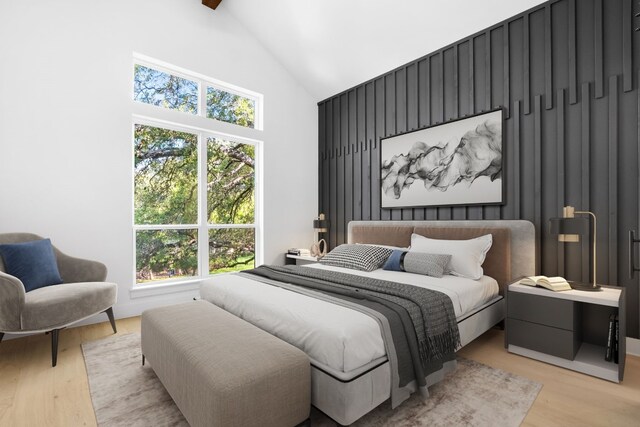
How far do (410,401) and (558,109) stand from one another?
9.20 ft

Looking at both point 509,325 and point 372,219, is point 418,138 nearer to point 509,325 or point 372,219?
point 372,219

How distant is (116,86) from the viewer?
339 cm

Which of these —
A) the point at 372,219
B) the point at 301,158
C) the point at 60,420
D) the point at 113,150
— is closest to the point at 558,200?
the point at 372,219

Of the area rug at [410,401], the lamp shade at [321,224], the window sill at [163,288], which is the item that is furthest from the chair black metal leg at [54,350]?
the lamp shade at [321,224]

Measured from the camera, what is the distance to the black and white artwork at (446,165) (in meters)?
3.26

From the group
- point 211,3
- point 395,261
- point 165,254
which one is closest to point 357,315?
point 395,261

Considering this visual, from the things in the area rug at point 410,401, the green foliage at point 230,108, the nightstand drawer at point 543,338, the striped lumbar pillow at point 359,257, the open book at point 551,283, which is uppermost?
the green foliage at point 230,108

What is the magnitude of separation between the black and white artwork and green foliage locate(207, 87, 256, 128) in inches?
78.8

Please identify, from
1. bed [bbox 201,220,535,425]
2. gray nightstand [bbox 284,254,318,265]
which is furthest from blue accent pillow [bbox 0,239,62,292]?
gray nightstand [bbox 284,254,318,265]

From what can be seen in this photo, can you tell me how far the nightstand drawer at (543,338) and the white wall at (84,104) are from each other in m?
3.53

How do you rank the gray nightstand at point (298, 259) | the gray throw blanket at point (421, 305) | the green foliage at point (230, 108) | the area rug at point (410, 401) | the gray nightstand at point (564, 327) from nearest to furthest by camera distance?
the area rug at point (410, 401) < the gray throw blanket at point (421, 305) < the gray nightstand at point (564, 327) < the green foliage at point (230, 108) < the gray nightstand at point (298, 259)

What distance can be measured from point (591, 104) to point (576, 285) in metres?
1.54

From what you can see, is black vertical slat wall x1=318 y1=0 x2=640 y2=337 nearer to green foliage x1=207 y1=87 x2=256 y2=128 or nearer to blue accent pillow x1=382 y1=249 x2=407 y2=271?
blue accent pillow x1=382 y1=249 x2=407 y2=271

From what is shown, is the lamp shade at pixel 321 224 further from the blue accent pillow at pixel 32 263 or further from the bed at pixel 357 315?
the blue accent pillow at pixel 32 263
